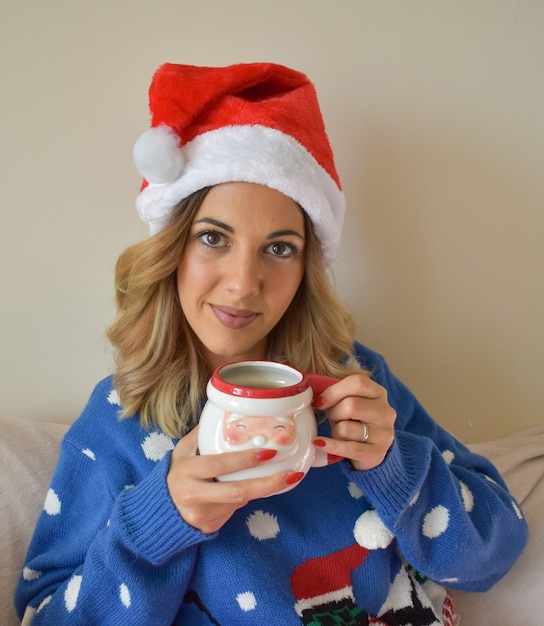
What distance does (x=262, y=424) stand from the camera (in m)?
0.63

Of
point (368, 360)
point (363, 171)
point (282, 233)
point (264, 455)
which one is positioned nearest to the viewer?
point (264, 455)

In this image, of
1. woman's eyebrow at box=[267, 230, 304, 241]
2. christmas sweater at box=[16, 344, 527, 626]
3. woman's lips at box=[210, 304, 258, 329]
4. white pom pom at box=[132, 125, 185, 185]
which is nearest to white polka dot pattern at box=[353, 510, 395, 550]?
christmas sweater at box=[16, 344, 527, 626]

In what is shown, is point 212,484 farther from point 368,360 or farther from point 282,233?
point 368,360

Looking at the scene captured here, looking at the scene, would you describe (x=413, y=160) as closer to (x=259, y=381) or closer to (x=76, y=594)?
(x=259, y=381)

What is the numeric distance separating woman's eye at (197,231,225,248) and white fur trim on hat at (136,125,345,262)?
7cm

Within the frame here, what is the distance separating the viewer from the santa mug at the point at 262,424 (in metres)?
0.63

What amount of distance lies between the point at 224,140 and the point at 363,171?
1.76 ft

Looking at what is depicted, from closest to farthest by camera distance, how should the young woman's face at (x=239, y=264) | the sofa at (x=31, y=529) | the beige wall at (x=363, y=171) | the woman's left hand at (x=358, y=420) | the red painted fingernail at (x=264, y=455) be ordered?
the red painted fingernail at (x=264, y=455)
the woman's left hand at (x=358, y=420)
the young woman's face at (x=239, y=264)
the sofa at (x=31, y=529)
the beige wall at (x=363, y=171)

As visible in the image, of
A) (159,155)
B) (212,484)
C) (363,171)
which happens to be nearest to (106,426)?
(212,484)

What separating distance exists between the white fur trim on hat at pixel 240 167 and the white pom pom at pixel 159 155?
0.04ft

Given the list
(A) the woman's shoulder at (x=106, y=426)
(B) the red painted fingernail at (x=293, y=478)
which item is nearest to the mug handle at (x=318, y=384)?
(B) the red painted fingernail at (x=293, y=478)

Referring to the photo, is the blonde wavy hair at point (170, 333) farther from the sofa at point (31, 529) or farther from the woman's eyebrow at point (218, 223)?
the sofa at point (31, 529)

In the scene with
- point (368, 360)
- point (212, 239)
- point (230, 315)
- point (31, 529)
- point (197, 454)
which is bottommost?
point (31, 529)

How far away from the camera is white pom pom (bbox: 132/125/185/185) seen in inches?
31.4
